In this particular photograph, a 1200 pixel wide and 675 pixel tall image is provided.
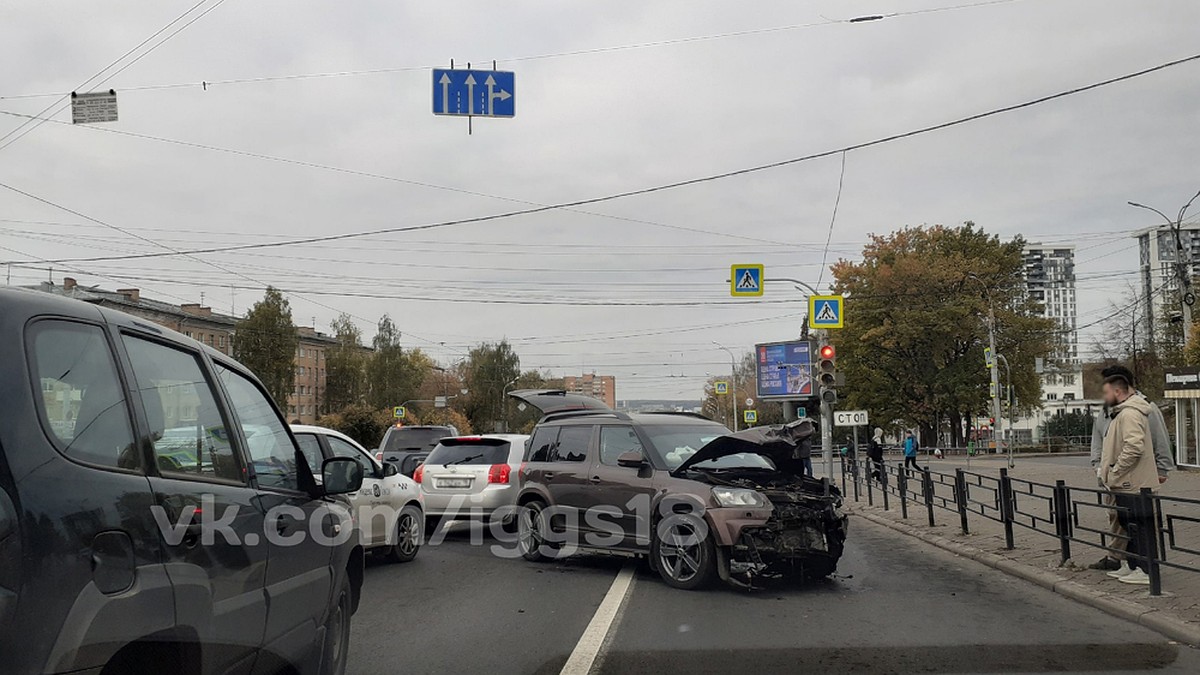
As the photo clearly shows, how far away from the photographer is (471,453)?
14.5 metres

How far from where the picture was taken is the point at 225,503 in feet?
11.8

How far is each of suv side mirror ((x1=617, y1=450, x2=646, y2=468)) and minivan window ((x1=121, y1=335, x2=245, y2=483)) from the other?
660cm

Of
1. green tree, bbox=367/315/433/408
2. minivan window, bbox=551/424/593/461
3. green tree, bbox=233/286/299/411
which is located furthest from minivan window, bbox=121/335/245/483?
green tree, bbox=367/315/433/408

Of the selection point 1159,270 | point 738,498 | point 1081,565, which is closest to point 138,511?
point 738,498

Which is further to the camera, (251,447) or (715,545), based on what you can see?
(715,545)

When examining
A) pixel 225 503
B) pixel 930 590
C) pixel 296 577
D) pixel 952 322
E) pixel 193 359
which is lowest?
pixel 930 590

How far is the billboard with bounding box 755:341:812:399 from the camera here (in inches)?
1411

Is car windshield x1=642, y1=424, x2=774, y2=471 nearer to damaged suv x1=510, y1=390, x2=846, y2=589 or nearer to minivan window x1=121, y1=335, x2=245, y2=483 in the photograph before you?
damaged suv x1=510, y1=390, x2=846, y2=589

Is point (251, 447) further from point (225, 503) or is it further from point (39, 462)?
point (39, 462)

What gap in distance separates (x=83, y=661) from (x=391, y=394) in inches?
4032

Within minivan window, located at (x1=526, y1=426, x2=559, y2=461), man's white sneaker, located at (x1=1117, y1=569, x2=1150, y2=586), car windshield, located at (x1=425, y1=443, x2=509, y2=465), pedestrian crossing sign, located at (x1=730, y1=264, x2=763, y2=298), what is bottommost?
man's white sneaker, located at (x1=1117, y1=569, x2=1150, y2=586)

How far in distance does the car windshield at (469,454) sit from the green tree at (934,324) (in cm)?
4668

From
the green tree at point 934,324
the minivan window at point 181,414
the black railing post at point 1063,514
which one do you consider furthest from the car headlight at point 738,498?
the green tree at point 934,324

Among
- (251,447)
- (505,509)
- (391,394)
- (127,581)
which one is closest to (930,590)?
(505,509)
